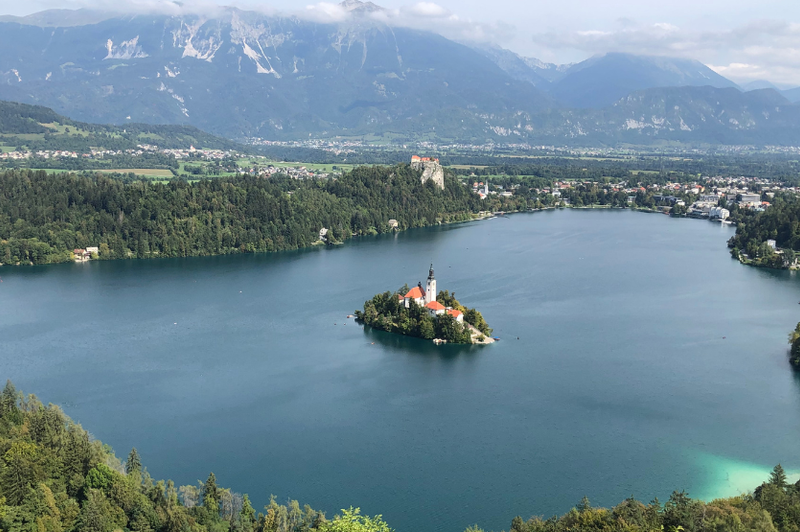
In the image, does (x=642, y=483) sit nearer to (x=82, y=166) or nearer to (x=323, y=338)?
(x=323, y=338)

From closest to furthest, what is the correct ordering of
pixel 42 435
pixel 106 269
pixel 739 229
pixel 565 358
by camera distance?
pixel 42 435 < pixel 565 358 < pixel 106 269 < pixel 739 229

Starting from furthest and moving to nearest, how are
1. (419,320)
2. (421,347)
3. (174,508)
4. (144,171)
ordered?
1. (144,171)
2. (419,320)
3. (421,347)
4. (174,508)

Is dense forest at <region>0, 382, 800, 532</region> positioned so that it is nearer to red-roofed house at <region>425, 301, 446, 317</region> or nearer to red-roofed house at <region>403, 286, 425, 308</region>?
red-roofed house at <region>425, 301, 446, 317</region>

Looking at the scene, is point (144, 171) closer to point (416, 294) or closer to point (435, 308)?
point (416, 294)

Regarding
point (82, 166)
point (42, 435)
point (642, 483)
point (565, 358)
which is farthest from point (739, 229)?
point (82, 166)

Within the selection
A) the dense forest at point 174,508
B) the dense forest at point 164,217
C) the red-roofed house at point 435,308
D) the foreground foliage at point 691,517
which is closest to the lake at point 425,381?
the red-roofed house at point 435,308

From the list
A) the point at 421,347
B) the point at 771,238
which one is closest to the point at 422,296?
the point at 421,347
